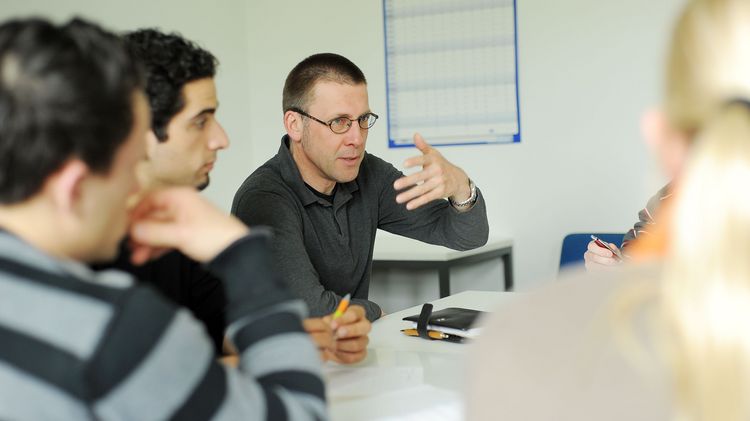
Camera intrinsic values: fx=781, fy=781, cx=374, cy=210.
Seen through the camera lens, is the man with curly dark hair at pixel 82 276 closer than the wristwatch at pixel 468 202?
Yes

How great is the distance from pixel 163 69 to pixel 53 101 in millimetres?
842

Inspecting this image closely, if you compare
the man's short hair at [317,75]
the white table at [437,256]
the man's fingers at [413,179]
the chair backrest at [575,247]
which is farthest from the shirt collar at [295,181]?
the chair backrest at [575,247]

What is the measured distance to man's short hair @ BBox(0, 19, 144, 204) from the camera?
81 cm

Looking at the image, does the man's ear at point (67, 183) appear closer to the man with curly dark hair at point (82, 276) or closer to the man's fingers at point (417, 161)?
the man with curly dark hair at point (82, 276)

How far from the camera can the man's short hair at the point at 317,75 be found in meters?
Result: 2.40

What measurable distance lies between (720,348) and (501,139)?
3.29 m

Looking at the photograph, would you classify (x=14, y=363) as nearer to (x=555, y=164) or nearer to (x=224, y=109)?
(x=555, y=164)

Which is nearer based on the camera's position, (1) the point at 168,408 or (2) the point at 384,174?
(1) the point at 168,408

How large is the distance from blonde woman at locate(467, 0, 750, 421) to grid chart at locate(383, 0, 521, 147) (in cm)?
318

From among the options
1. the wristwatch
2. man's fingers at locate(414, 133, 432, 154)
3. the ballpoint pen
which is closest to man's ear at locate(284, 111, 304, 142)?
man's fingers at locate(414, 133, 432, 154)

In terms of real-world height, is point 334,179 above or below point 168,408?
above

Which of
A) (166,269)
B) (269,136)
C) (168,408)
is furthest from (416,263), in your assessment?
(168,408)

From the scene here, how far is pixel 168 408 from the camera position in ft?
2.67

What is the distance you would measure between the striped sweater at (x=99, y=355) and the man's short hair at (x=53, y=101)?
9 cm
